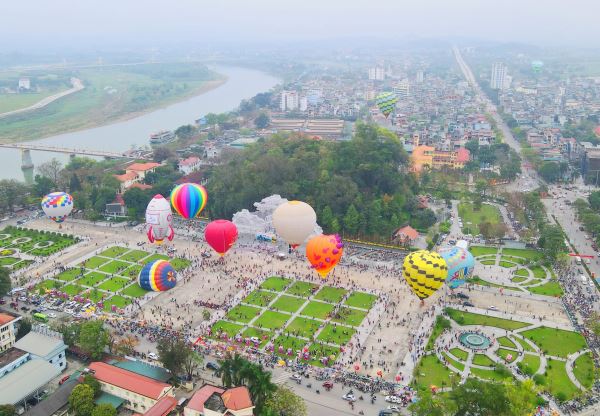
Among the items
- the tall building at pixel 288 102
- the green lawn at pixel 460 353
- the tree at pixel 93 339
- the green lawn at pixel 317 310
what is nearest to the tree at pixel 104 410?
the tree at pixel 93 339

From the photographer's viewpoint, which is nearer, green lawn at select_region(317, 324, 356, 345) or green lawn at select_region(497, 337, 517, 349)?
green lawn at select_region(497, 337, 517, 349)

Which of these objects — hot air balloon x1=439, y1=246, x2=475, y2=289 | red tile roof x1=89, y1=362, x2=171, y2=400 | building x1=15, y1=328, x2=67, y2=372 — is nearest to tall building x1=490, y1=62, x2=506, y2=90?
hot air balloon x1=439, y1=246, x2=475, y2=289

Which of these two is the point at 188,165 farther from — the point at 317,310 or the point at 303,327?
the point at 303,327

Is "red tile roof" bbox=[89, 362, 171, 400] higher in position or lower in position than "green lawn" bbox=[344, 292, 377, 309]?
higher

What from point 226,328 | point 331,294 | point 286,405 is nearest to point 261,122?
point 331,294

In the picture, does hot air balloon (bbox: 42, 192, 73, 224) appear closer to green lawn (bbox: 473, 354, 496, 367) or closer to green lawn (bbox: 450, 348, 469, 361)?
green lawn (bbox: 450, 348, 469, 361)

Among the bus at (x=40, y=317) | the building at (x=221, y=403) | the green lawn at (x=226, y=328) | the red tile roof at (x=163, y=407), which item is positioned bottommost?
the green lawn at (x=226, y=328)

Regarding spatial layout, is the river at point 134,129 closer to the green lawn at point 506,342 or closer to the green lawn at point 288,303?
the green lawn at point 288,303
